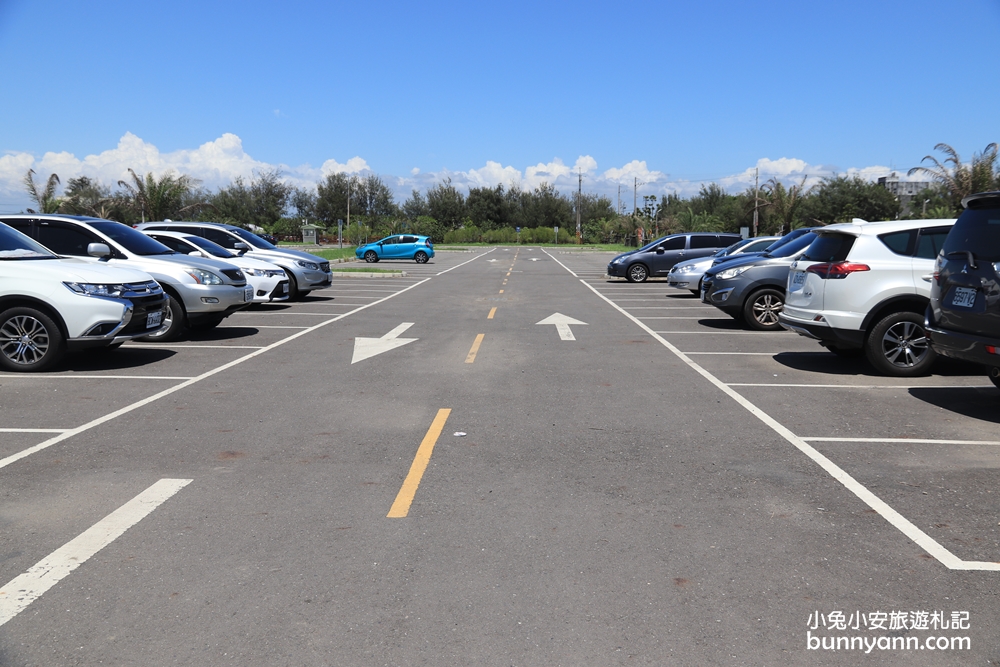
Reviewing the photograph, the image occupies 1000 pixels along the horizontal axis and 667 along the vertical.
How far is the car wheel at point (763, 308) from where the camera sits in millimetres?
14898

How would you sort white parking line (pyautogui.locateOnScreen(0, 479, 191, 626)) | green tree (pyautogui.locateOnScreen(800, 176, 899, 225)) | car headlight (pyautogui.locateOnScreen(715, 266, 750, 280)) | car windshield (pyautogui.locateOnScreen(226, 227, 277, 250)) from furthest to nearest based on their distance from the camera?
green tree (pyautogui.locateOnScreen(800, 176, 899, 225))
car windshield (pyautogui.locateOnScreen(226, 227, 277, 250))
car headlight (pyautogui.locateOnScreen(715, 266, 750, 280))
white parking line (pyautogui.locateOnScreen(0, 479, 191, 626))

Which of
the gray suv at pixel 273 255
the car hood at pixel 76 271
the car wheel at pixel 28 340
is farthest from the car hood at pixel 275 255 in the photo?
the car wheel at pixel 28 340

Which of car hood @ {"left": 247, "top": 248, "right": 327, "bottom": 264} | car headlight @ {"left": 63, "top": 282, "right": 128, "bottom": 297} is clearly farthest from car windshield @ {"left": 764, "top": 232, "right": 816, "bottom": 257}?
car headlight @ {"left": 63, "top": 282, "right": 128, "bottom": 297}

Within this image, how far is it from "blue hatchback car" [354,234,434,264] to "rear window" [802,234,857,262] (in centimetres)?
3505

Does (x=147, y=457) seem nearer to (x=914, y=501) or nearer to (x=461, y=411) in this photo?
(x=461, y=411)

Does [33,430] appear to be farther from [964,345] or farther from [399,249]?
[399,249]

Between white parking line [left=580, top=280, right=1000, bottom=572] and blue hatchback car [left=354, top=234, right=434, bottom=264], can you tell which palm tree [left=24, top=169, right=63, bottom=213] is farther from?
white parking line [left=580, top=280, right=1000, bottom=572]

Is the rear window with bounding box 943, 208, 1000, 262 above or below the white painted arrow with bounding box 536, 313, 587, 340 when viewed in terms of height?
above

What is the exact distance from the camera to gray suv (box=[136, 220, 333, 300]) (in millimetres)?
19547

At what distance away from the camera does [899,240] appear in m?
10.2

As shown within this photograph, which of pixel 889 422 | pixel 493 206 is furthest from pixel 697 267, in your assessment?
pixel 493 206

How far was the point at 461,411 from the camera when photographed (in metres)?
8.12

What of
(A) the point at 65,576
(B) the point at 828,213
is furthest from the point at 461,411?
(B) the point at 828,213

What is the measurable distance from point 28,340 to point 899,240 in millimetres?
10665
